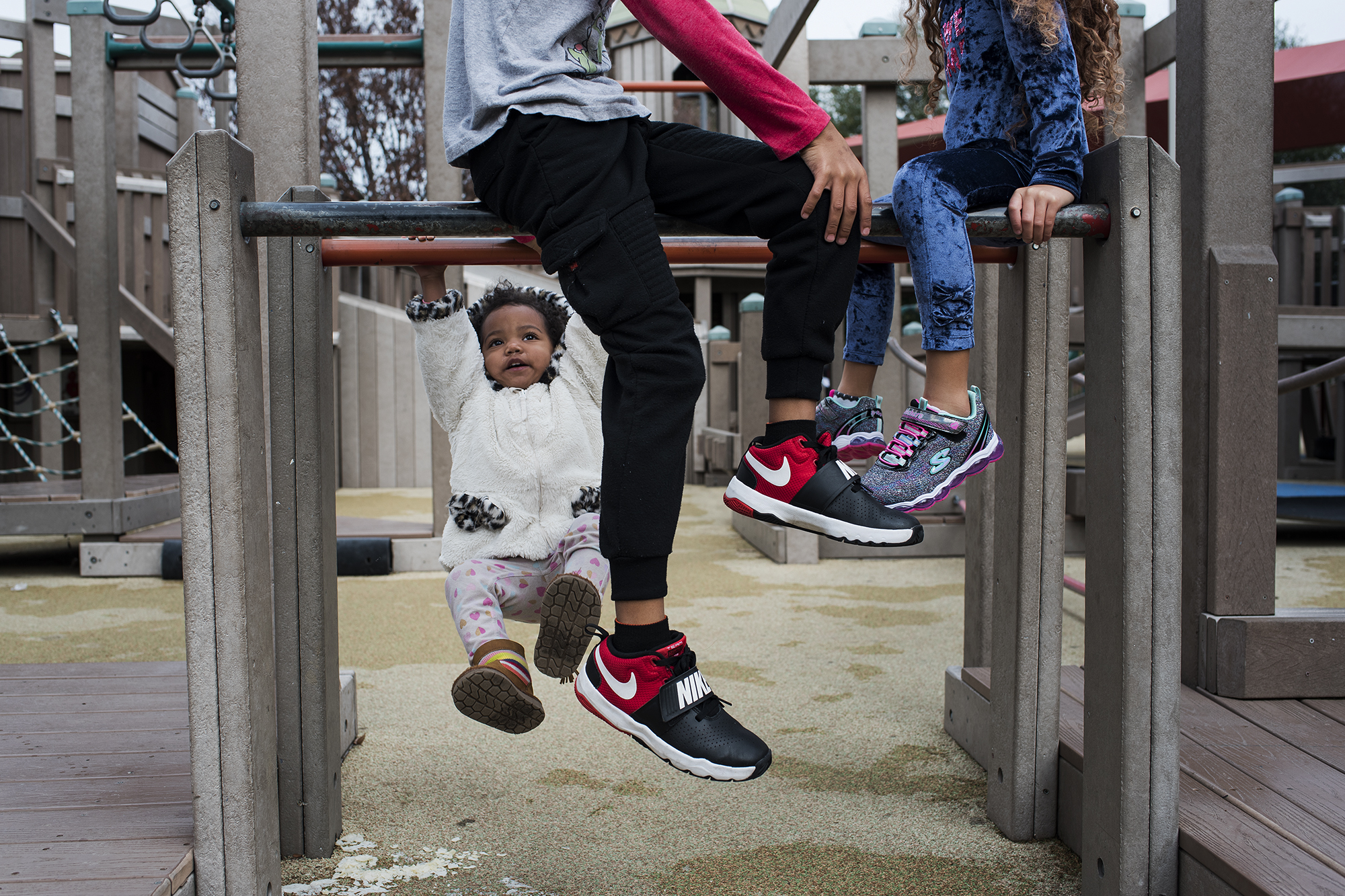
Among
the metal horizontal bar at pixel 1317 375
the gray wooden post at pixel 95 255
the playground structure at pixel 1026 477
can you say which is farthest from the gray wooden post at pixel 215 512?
the gray wooden post at pixel 95 255

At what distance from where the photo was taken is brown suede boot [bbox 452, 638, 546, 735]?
1.57m

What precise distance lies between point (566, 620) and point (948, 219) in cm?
88

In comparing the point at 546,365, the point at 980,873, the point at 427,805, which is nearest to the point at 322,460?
the point at 546,365

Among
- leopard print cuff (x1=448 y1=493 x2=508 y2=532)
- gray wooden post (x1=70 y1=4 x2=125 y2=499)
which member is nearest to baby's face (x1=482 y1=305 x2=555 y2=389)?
leopard print cuff (x1=448 y1=493 x2=508 y2=532)

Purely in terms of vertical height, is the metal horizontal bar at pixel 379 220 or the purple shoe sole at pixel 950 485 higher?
the metal horizontal bar at pixel 379 220

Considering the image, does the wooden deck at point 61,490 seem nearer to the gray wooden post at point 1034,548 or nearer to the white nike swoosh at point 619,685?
the white nike swoosh at point 619,685

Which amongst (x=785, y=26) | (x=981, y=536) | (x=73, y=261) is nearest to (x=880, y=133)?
(x=785, y=26)

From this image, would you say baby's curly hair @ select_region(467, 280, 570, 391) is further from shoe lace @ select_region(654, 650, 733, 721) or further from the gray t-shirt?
shoe lace @ select_region(654, 650, 733, 721)

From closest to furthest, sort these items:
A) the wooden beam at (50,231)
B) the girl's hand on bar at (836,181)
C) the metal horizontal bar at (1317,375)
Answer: the girl's hand on bar at (836,181), the metal horizontal bar at (1317,375), the wooden beam at (50,231)

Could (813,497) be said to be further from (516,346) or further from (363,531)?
(363,531)

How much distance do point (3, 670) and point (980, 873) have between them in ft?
7.31

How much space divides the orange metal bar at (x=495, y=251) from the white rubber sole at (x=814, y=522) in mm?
391

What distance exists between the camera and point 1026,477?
191cm

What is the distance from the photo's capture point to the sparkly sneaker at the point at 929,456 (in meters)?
1.53
